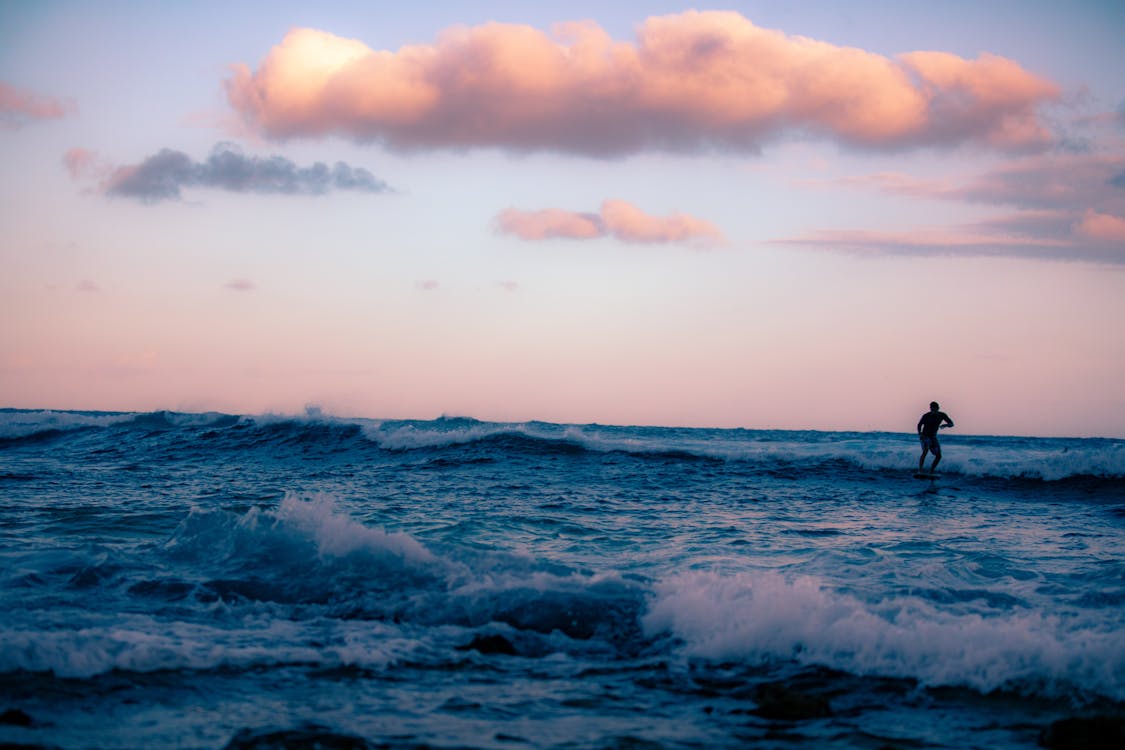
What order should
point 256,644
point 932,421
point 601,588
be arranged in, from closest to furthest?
point 256,644 → point 601,588 → point 932,421

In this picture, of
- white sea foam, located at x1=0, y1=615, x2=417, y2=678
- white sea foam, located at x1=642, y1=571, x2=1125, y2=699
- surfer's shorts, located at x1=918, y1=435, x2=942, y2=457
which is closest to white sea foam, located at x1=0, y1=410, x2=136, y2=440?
white sea foam, located at x1=0, y1=615, x2=417, y2=678

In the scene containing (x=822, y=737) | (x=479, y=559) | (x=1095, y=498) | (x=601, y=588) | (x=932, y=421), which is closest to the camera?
(x=822, y=737)

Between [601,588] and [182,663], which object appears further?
[601,588]

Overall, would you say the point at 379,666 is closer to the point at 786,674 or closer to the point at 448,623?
the point at 448,623

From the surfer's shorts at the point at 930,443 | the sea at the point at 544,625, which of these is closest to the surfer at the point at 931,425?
the surfer's shorts at the point at 930,443

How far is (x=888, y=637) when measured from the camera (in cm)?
598

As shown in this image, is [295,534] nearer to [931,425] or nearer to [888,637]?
[888,637]

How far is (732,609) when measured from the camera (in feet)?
21.8

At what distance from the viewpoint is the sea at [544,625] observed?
4566 millimetres

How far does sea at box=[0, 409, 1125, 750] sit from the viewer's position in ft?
15.0

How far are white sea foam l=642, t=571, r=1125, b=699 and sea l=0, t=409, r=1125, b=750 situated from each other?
2 centimetres

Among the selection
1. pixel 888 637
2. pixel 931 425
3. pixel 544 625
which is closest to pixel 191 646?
pixel 544 625

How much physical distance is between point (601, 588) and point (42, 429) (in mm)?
31002

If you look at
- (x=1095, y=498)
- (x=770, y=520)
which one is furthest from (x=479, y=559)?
(x=1095, y=498)
